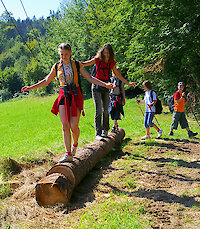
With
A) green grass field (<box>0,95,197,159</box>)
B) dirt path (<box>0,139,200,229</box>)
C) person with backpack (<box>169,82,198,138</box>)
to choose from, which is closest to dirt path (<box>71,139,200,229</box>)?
dirt path (<box>0,139,200,229</box>)

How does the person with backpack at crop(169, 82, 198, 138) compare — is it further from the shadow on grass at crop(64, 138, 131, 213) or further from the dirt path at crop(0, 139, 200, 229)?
the shadow on grass at crop(64, 138, 131, 213)

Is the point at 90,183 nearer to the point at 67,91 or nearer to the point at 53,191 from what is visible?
the point at 53,191

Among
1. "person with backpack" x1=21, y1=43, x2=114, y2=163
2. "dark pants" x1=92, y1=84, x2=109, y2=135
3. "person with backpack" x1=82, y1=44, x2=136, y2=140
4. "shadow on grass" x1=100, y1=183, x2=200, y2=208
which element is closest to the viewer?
"shadow on grass" x1=100, y1=183, x2=200, y2=208

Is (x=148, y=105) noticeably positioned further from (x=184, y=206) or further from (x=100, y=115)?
(x=184, y=206)

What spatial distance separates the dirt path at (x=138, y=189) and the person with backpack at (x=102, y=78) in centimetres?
95

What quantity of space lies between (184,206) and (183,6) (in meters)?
10.3

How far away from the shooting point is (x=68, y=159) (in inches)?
188

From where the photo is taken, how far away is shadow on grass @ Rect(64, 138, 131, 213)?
4.13 metres

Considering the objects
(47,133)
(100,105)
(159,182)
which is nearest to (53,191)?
(159,182)

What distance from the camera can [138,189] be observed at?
14.3 ft

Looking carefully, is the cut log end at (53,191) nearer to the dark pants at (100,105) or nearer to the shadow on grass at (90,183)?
the shadow on grass at (90,183)

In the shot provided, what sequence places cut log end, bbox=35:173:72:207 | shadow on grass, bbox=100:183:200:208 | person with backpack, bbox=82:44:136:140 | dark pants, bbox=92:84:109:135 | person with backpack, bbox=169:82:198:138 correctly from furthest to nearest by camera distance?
person with backpack, bbox=169:82:198:138
dark pants, bbox=92:84:109:135
person with backpack, bbox=82:44:136:140
cut log end, bbox=35:173:72:207
shadow on grass, bbox=100:183:200:208

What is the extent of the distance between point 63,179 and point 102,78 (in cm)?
264

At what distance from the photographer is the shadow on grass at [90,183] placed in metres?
4.13
